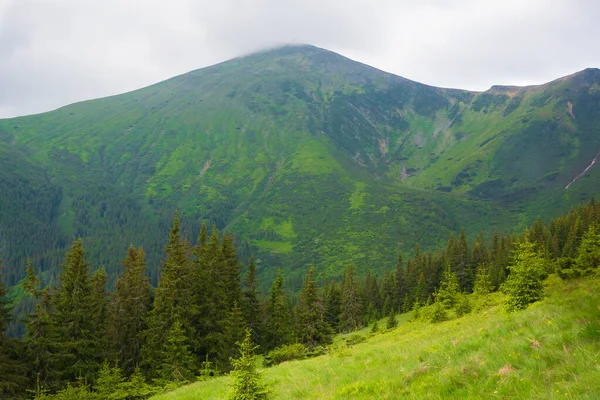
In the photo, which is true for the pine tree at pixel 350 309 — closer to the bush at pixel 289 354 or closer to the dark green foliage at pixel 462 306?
the dark green foliage at pixel 462 306

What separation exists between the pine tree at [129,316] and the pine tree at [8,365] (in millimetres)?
8913

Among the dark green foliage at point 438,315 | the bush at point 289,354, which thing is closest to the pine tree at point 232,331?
the bush at point 289,354

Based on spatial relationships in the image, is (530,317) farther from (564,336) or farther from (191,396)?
(191,396)

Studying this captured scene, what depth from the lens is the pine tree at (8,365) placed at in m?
28.9

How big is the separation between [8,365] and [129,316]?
37.9 feet

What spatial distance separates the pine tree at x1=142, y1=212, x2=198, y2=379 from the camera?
3616cm

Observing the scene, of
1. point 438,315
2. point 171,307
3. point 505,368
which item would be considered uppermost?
point 505,368

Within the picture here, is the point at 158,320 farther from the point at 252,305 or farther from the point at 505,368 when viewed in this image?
the point at 505,368

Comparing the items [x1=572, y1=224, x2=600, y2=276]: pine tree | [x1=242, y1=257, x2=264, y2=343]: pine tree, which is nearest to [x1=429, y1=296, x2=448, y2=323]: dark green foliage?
[x1=572, y1=224, x2=600, y2=276]: pine tree

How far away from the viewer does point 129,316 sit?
40125 mm

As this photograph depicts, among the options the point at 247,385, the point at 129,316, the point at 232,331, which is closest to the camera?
the point at 247,385

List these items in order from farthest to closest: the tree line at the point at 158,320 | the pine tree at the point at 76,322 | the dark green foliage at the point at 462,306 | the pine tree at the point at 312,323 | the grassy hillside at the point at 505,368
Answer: the pine tree at the point at 312,323 → the dark green foliage at the point at 462,306 → the pine tree at the point at 76,322 → the tree line at the point at 158,320 → the grassy hillside at the point at 505,368

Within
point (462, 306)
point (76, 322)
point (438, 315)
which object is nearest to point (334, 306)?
point (438, 315)

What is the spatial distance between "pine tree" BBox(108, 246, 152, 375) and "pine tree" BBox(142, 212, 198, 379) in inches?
79.4
